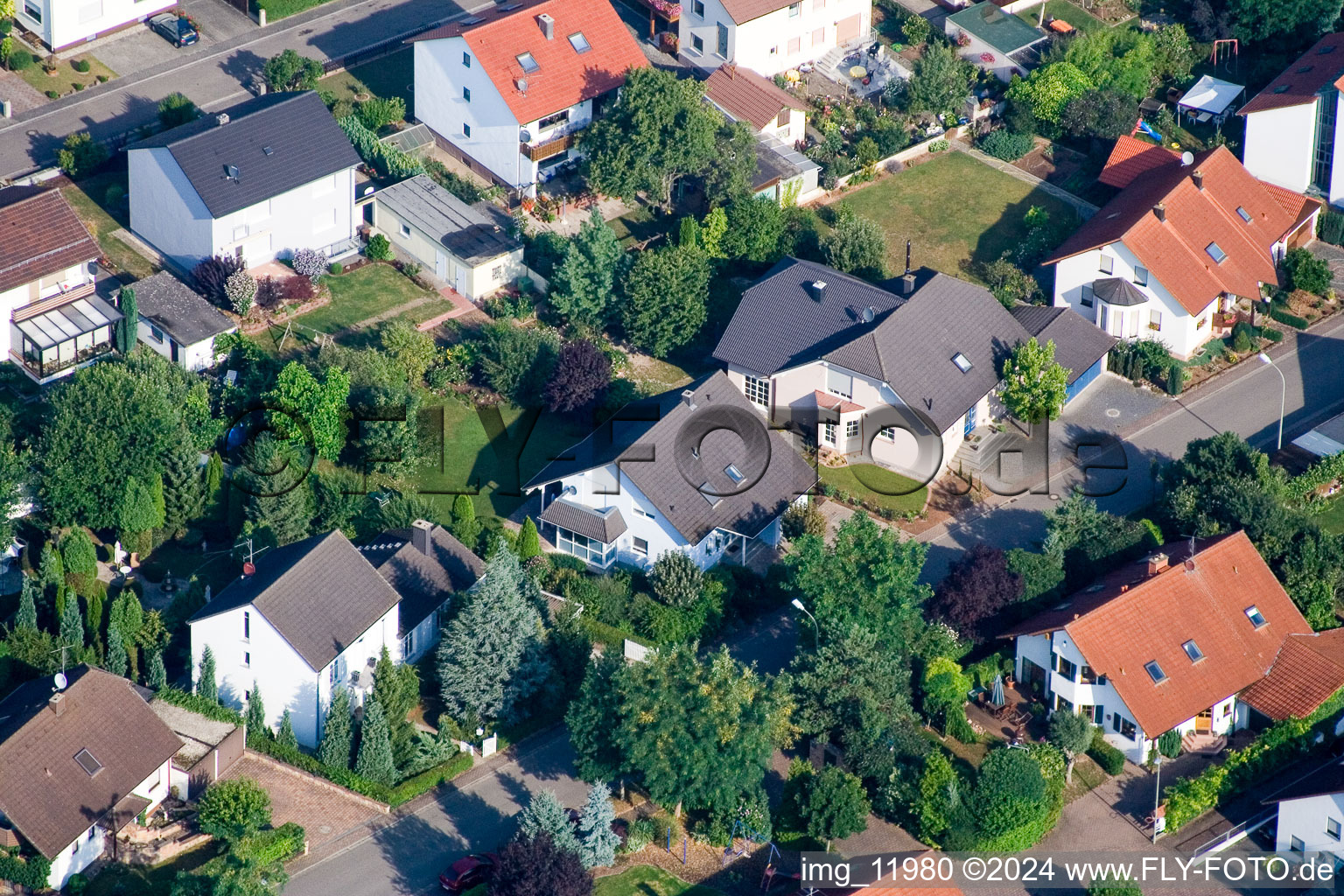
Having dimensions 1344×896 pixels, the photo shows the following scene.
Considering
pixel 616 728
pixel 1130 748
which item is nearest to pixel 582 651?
pixel 616 728

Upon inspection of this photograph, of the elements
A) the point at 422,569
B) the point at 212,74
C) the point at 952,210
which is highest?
the point at 212,74

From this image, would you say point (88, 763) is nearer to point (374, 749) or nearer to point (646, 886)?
point (374, 749)

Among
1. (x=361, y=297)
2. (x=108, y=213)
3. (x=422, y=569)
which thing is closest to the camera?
(x=422, y=569)

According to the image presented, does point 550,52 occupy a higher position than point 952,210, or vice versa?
point 550,52

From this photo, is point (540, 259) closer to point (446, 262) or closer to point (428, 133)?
point (446, 262)

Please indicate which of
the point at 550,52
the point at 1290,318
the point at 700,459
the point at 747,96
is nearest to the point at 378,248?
the point at 550,52

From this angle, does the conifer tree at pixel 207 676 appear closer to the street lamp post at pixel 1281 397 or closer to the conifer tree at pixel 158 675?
the conifer tree at pixel 158 675

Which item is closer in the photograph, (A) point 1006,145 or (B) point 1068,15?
(A) point 1006,145
